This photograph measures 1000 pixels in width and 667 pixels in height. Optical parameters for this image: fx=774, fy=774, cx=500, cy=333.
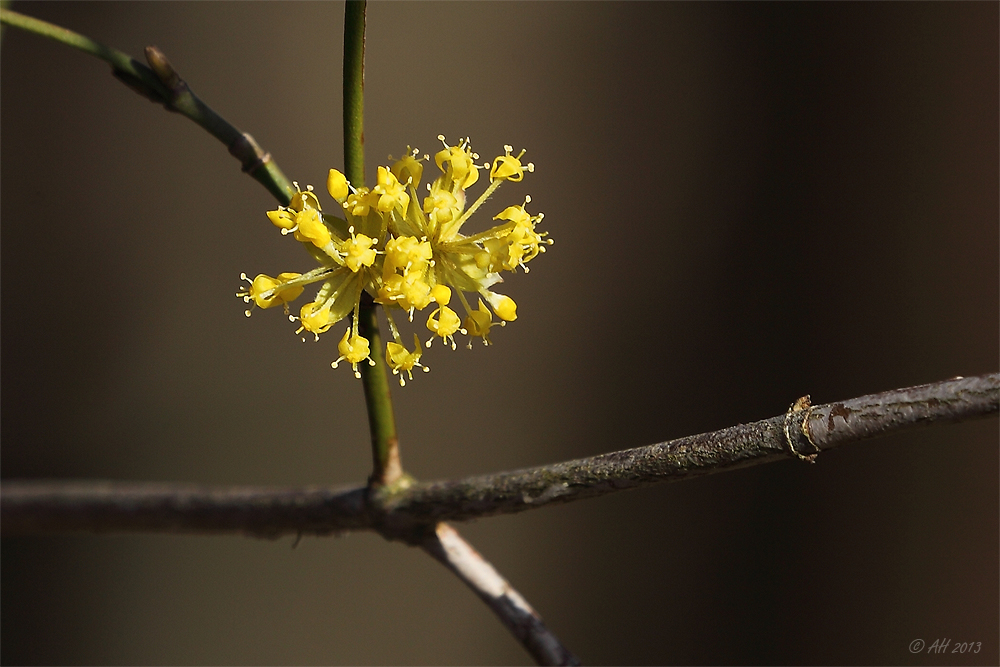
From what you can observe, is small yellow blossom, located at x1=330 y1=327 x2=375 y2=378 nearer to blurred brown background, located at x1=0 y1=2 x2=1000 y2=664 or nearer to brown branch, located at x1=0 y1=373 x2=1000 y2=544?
brown branch, located at x1=0 y1=373 x2=1000 y2=544

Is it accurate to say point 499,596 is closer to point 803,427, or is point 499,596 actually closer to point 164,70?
point 803,427

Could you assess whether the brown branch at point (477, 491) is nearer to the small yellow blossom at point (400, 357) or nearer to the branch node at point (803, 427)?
the branch node at point (803, 427)

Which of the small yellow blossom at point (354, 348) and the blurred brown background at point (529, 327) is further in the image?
the blurred brown background at point (529, 327)

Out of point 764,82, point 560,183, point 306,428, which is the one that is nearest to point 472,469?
point 306,428

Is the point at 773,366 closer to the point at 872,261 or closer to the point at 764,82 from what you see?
the point at 872,261

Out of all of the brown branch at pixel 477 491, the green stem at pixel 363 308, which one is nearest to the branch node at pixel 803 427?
the brown branch at pixel 477 491

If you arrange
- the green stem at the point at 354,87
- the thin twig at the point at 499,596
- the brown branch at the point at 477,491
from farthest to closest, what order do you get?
the thin twig at the point at 499,596
the green stem at the point at 354,87
the brown branch at the point at 477,491

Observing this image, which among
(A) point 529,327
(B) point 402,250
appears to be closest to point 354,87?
(B) point 402,250
